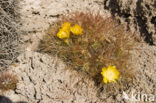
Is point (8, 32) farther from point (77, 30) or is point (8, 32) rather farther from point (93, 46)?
point (93, 46)

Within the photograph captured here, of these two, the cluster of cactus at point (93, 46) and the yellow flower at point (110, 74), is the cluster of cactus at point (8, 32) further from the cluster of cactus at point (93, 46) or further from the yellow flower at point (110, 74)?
the yellow flower at point (110, 74)

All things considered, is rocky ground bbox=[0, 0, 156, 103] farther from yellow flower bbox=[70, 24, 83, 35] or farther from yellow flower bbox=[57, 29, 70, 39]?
yellow flower bbox=[70, 24, 83, 35]

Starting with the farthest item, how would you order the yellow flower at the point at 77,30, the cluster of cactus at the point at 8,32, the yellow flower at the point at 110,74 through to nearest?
the cluster of cactus at the point at 8,32 < the yellow flower at the point at 77,30 < the yellow flower at the point at 110,74

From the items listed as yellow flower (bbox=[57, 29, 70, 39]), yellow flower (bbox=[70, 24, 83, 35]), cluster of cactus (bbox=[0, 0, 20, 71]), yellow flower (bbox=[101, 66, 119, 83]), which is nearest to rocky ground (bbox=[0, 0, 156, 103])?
cluster of cactus (bbox=[0, 0, 20, 71])

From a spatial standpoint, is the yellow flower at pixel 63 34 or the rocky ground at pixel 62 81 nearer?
the rocky ground at pixel 62 81

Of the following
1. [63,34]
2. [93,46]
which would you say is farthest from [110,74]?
[63,34]

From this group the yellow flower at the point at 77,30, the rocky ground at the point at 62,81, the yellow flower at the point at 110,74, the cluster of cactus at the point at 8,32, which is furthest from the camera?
the cluster of cactus at the point at 8,32

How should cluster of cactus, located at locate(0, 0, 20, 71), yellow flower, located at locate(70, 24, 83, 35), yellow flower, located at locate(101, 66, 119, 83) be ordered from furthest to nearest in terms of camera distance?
cluster of cactus, located at locate(0, 0, 20, 71) → yellow flower, located at locate(70, 24, 83, 35) → yellow flower, located at locate(101, 66, 119, 83)

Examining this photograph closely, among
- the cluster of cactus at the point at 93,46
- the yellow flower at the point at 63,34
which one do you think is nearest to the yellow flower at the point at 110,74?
the cluster of cactus at the point at 93,46

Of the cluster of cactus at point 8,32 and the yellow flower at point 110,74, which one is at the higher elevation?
the cluster of cactus at point 8,32
